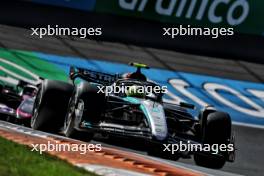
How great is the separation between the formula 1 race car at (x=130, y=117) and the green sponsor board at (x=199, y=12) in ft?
44.0

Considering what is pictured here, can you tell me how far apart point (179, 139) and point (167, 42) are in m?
14.8

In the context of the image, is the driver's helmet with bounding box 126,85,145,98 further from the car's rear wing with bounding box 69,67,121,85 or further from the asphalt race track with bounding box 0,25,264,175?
the asphalt race track with bounding box 0,25,264,175

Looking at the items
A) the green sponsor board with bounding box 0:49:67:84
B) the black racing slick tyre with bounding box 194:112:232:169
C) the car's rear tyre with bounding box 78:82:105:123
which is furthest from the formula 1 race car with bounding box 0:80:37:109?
the black racing slick tyre with bounding box 194:112:232:169

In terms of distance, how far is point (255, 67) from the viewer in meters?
25.8

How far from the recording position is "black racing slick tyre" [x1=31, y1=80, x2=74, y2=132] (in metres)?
13.2

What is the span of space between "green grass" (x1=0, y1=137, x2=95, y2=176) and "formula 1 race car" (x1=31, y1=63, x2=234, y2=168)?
4.67 meters

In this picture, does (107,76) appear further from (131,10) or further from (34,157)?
(131,10)

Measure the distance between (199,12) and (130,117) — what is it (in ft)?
49.8

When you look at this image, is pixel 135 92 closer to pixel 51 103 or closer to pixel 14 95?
pixel 51 103

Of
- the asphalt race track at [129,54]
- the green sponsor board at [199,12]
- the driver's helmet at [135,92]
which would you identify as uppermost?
the green sponsor board at [199,12]

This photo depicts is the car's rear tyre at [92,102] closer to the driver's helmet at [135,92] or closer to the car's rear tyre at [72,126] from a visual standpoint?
the car's rear tyre at [72,126]

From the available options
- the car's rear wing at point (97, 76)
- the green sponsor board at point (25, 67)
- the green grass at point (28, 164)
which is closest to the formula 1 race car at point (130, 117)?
the car's rear wing at point (97, 76)

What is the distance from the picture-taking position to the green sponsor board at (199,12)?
2669cm

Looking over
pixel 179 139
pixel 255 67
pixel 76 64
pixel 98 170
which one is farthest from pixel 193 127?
pixel 255 67
